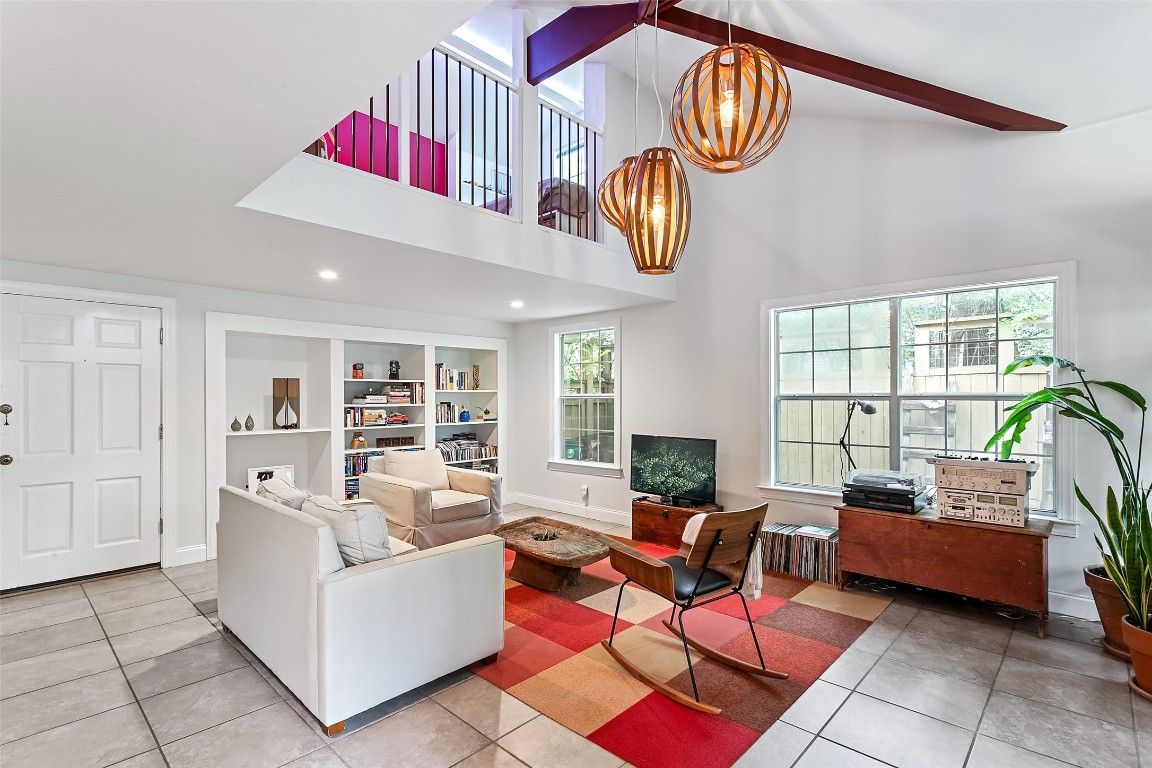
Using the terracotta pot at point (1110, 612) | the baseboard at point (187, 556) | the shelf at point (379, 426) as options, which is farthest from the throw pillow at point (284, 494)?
the terracotta pot at point (1110, 612)

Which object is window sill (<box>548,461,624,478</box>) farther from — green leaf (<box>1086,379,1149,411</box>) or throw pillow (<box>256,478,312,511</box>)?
green leaf (<box>1086,379,1149,411</box>)

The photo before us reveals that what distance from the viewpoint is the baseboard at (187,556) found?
4.38 m

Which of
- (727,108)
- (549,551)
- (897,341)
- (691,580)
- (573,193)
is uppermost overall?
(573,193)

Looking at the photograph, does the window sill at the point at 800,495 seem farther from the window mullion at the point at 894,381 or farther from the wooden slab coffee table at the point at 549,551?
the wooden slab coffee table at the point at 549,551

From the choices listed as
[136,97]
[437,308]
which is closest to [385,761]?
[136,97]

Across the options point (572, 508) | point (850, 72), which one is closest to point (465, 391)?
point (572, 508)

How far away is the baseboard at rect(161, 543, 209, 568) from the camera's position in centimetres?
438

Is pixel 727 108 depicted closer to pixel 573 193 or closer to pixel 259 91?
pixel 259 91

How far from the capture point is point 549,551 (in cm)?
356

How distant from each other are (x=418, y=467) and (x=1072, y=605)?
187 inches

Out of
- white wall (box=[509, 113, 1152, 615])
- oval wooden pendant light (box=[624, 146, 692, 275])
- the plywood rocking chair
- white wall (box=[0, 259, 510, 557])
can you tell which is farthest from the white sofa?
white wall (box=[509, 113, 1152, 615])

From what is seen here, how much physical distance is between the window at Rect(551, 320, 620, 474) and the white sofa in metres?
3.22

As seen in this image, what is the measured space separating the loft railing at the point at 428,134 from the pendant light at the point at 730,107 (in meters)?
1.40

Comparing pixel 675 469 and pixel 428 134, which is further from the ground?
pixel 428 134
